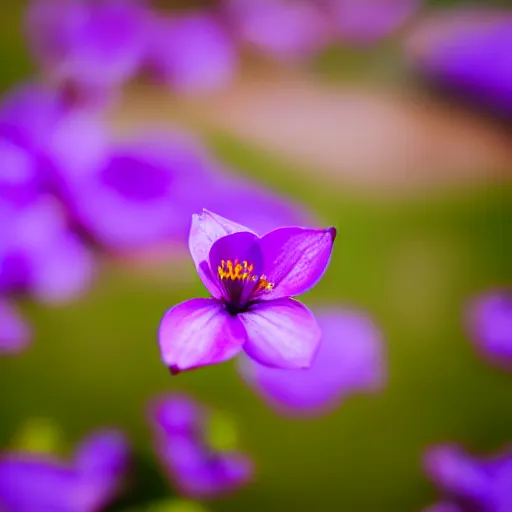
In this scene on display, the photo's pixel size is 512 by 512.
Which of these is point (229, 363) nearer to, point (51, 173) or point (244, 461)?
point (244, 461)

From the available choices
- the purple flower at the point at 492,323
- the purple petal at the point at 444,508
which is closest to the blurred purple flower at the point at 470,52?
the purple flower at the point at 492,323

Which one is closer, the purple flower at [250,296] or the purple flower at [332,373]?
the purple flower at [250,296]

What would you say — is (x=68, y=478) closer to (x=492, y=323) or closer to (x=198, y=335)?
(x=198, y=335)

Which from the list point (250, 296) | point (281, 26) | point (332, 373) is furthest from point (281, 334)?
point (281, 26)

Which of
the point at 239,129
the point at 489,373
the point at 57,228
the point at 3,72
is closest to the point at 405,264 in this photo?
the point at 489,373

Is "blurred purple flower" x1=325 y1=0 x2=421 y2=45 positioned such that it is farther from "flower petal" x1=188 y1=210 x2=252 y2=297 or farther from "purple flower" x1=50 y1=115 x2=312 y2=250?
"flower petal" x1=188 y1=210 x2=252 y2=297

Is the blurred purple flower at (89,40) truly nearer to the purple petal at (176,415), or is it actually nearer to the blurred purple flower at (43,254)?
the blurred purple flower at (43,254)

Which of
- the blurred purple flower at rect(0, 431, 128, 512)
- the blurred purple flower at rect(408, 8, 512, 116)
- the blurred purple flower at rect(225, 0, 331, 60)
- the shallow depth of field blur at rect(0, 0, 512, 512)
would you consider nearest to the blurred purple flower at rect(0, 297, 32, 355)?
the shallow depth of field blur at rect(0, 0, 512, 512)
